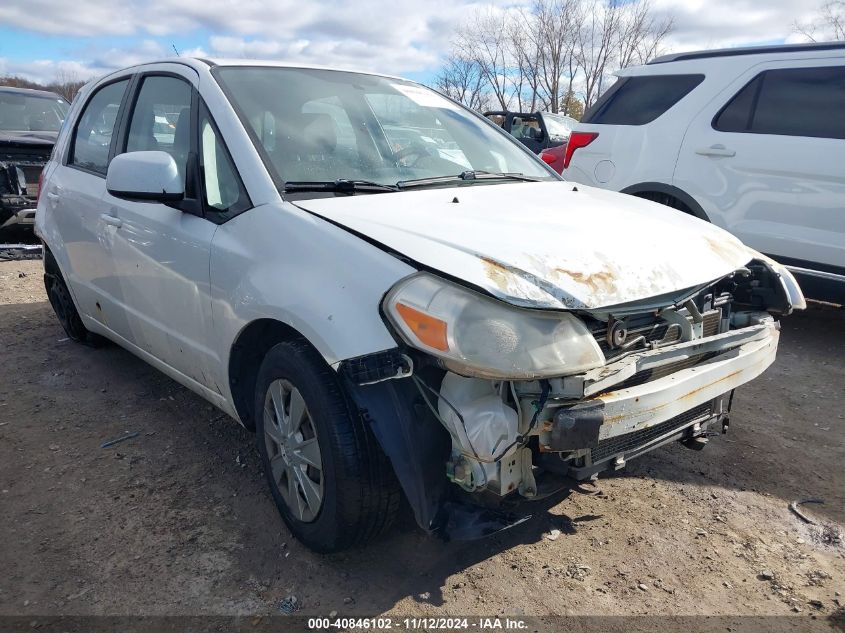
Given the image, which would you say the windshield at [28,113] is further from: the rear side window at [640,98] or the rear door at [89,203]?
the rear side window at [640,98]

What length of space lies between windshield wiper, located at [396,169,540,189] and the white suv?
2412 mm

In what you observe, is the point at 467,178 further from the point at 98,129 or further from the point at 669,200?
the point at 669,200

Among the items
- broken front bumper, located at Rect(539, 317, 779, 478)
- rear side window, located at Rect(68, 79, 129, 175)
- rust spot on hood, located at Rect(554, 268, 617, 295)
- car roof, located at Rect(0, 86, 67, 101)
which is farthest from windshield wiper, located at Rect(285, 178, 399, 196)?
car roof, located at Rect(0, 86, 67, 101)

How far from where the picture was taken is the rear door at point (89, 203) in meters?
Answer: 3.76

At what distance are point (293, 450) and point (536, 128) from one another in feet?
32.2

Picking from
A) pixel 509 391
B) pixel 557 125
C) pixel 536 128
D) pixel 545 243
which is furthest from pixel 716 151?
pixel 557 125

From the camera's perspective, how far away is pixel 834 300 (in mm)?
4676

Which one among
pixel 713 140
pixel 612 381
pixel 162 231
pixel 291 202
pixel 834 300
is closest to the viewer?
pixel 612 381

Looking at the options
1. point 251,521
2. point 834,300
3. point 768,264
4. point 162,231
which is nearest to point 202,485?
point 251,521

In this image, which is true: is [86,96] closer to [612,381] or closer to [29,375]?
[29,375]

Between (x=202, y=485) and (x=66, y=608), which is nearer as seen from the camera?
(x=66, y=608)

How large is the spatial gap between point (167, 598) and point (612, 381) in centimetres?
171

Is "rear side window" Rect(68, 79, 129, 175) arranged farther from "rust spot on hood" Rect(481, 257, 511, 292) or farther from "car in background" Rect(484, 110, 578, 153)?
"car in background" Rect(484, 110, 578, 153)

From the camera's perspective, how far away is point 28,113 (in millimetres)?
9383
